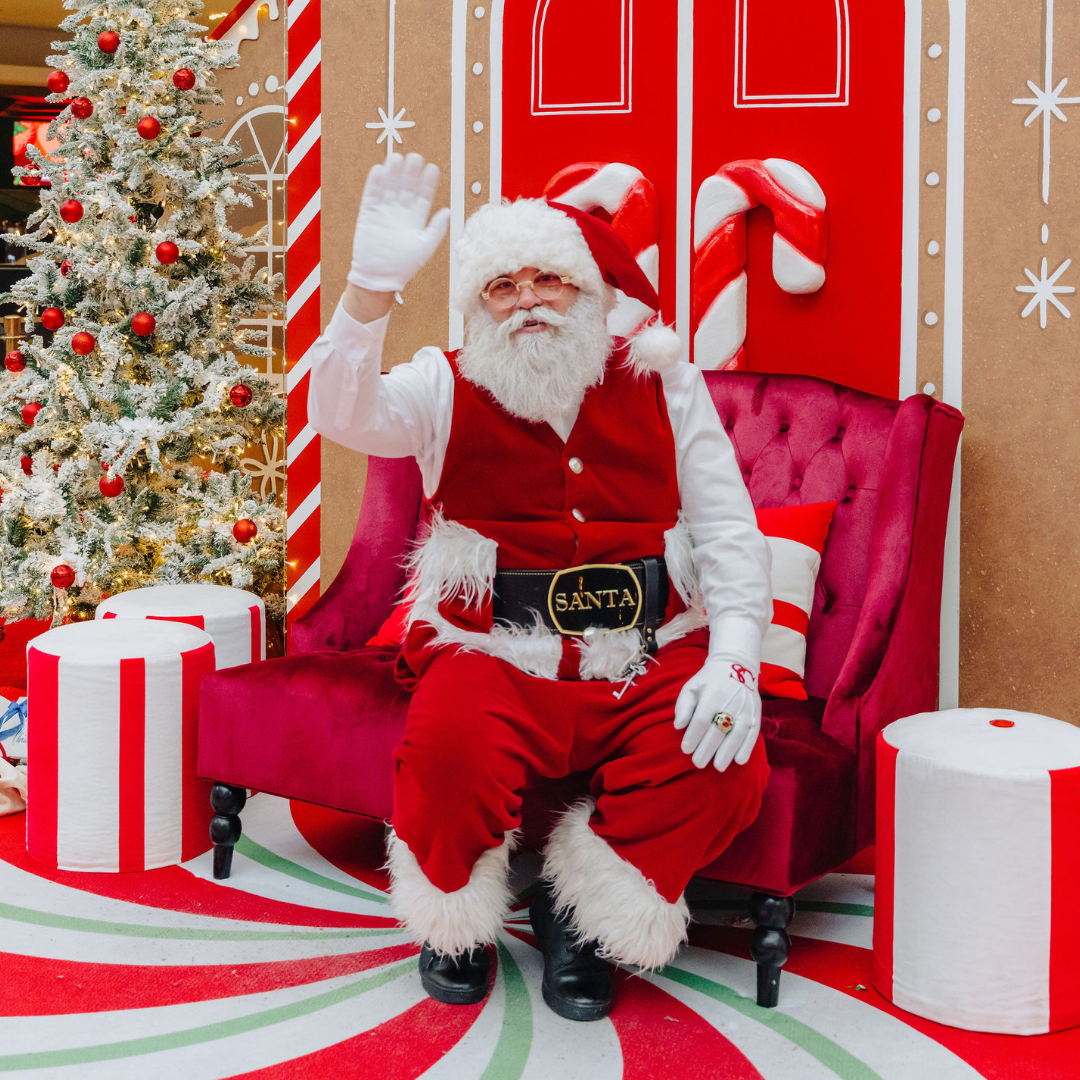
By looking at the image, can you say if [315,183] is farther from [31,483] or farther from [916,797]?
[916,797]

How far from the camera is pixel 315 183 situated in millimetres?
3578

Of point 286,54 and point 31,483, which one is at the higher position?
point 286,54

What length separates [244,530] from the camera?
3.79 meters

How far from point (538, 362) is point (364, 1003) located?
1.18 m

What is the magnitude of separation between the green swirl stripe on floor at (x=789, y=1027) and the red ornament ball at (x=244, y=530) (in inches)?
84.7

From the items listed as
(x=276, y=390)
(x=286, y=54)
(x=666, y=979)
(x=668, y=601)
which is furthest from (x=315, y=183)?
(x=666, y=979)

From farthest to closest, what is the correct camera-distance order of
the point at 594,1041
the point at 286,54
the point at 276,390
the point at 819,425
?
the point at 276,390
the point at 286,54
the point at 819,425
the point at 594,1041

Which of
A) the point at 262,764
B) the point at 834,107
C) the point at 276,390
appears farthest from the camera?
the point at 276,390

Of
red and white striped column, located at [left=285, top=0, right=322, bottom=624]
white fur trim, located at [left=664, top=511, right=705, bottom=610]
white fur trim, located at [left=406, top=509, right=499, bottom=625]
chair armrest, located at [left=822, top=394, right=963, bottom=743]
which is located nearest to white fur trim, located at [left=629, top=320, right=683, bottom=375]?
white fur trim, located at [left=664, top=511, right=705, bottom=610]

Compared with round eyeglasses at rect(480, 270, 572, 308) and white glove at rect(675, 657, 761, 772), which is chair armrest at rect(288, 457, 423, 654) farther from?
white glove at rect(675, 657, 761, 772)

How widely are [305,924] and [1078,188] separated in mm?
2520

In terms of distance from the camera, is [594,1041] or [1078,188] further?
[1078,188]

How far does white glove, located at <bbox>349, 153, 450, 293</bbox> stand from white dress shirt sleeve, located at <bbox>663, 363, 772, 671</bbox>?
0.62 metres

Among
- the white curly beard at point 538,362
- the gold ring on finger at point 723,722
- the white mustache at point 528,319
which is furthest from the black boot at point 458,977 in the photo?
the white mustache at point 528,319
